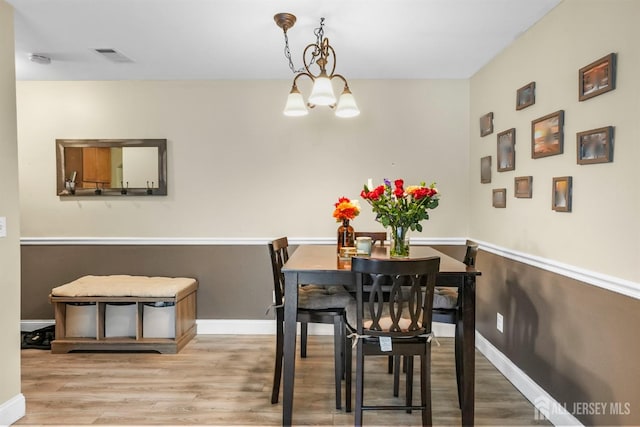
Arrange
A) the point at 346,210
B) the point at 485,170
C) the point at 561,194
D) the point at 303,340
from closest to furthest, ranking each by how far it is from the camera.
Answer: the point at 561,194
the point at 346,210
the point at 303,340
the point at 485,170

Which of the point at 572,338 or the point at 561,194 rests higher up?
the point at 561,194

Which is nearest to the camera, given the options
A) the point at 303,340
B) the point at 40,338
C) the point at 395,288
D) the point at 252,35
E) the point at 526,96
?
the point at 395,288

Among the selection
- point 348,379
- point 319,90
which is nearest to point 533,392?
point 348,379

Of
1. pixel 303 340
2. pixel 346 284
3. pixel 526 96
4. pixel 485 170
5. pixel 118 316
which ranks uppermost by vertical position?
pixel 526 96

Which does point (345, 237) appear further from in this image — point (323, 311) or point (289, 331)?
point (289, 331)

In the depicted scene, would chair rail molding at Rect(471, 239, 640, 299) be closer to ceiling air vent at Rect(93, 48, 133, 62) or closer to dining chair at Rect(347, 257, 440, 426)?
dining chair at Rect(347, 257, 440, 426)

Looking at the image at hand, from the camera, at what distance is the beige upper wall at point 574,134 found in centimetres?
167

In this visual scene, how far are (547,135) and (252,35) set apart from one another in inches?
76.2

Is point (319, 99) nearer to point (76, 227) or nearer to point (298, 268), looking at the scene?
point (298, 268)

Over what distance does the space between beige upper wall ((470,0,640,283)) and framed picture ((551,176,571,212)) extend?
4 centimetres

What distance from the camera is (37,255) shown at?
3.66 m

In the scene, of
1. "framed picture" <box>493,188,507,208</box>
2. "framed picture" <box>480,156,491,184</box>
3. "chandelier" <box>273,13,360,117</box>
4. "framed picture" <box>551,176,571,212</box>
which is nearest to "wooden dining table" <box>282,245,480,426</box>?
"framed picture" <box>551,176,571,212</box>

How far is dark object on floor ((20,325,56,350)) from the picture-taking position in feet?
10.8

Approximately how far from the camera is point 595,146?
1866mm
